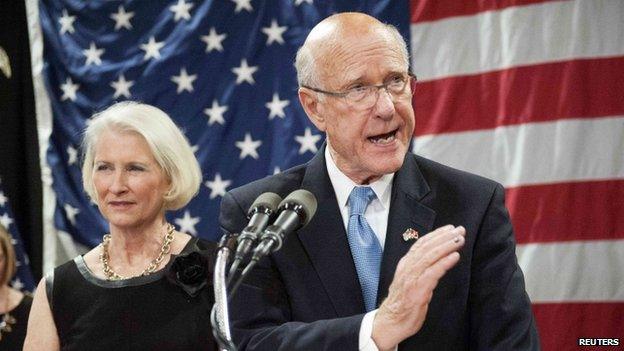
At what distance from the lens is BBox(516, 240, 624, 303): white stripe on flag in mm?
4035

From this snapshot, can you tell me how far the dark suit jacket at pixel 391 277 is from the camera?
80.3 inches

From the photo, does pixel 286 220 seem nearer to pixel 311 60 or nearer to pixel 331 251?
pixel 331 251

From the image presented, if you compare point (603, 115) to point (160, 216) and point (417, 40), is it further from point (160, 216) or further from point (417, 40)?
point (160, 216)

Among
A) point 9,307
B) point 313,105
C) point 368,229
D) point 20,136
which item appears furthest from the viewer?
point 20,136

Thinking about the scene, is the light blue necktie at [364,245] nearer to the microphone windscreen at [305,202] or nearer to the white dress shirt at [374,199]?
the white dress shirt at [374,199]

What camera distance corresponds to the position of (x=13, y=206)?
5.27m

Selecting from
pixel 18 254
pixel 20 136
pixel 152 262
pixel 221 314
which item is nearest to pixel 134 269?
pixel 152 262

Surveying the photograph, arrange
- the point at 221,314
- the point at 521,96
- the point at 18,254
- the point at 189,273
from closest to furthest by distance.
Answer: the point at 221,314, the point at 189,273, the point at 521,96, the point at 18,254

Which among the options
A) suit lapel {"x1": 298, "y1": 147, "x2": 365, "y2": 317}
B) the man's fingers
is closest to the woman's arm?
suit lapel {"x1": 298, "y1": 147, "x2": 365, "y2": 317}

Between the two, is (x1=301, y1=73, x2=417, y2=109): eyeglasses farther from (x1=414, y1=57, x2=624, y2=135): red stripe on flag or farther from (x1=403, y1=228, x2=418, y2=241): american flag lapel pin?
(x1=414, y1=57, x2=624, y2=135): red stripe on flag

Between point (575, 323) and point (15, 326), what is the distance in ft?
8.00

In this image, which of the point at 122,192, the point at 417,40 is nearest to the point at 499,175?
the point at 417,40

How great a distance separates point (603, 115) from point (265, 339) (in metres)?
2.51

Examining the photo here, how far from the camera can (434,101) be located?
4.41 metres
